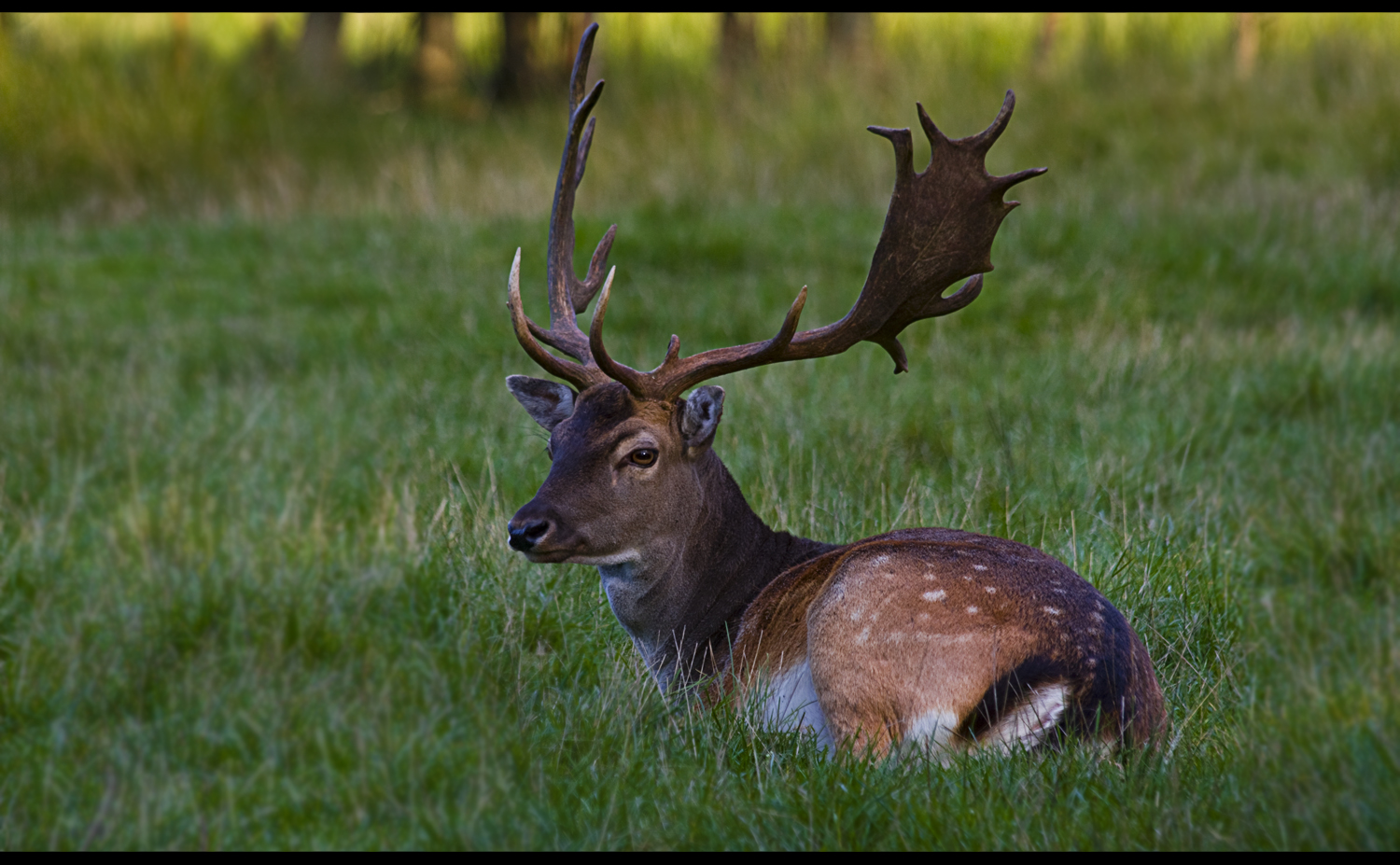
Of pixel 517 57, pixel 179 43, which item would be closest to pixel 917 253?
pixel 179 43

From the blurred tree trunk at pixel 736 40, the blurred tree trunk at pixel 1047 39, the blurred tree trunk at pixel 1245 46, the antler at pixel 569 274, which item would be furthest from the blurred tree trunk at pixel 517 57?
the antler at pixel 569 274

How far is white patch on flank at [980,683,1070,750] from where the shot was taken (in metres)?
3.79

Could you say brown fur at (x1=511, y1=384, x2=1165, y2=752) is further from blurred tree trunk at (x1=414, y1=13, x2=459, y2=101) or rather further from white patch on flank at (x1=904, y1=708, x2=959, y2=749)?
blurred tree trunk at (x1=414, y1=13, x2=459, y2=101)

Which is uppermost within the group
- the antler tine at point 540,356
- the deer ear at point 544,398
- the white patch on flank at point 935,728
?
the antler tine at point 540,356

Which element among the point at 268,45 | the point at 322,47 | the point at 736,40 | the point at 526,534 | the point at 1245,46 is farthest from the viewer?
the point at 322,47

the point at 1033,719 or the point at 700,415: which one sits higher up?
the point at 700,415

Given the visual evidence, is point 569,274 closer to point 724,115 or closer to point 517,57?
point 724,115

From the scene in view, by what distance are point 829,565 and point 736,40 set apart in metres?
13.9

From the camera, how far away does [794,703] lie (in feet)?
13.9

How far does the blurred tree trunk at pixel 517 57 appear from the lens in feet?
60.8

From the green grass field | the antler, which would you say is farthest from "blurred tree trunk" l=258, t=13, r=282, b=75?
the antler

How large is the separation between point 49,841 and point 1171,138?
12.0 meters

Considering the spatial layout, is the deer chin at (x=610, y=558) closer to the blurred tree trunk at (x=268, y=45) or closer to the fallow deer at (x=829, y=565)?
the fallow deer at (x=829, y=565)

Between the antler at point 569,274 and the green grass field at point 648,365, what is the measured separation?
0.73 meters
